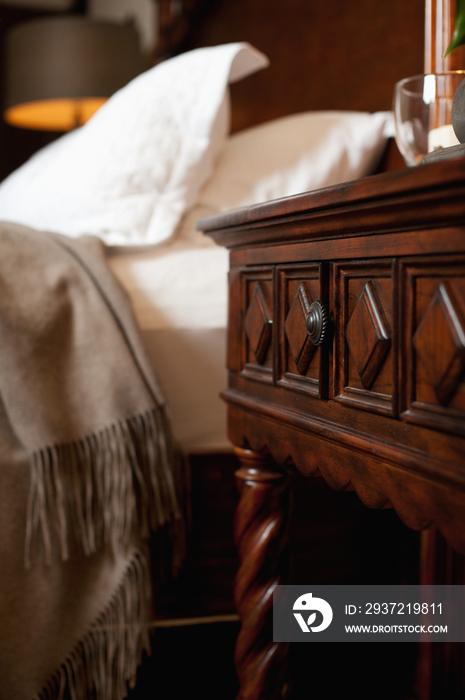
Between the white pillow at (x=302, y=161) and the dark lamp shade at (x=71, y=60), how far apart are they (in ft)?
3.88

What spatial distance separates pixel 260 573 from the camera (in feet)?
1.86

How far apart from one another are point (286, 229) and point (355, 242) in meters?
0.09

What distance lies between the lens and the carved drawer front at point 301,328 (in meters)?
0.44

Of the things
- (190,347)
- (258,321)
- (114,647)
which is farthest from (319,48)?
(114,647)

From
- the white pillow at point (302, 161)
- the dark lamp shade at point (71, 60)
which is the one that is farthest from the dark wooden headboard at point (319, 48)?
the dark lamp shade at point (71, 60)

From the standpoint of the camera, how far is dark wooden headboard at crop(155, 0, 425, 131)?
107 centimetres

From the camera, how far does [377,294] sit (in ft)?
1.28

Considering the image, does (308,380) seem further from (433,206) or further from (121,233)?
(121,233)

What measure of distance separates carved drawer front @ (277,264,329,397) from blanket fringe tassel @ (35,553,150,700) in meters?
0.37

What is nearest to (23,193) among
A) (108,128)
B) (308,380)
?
(108,128)

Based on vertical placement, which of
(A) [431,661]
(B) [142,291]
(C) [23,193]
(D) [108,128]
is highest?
(D) [108,128]

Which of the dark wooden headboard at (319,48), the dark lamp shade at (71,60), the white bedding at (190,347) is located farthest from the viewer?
the dark lamp shade at (71,60)

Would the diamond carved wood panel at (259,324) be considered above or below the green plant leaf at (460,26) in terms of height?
below

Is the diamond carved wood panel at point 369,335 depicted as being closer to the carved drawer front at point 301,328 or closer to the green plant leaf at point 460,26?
the carved drawer front at point 301,328
